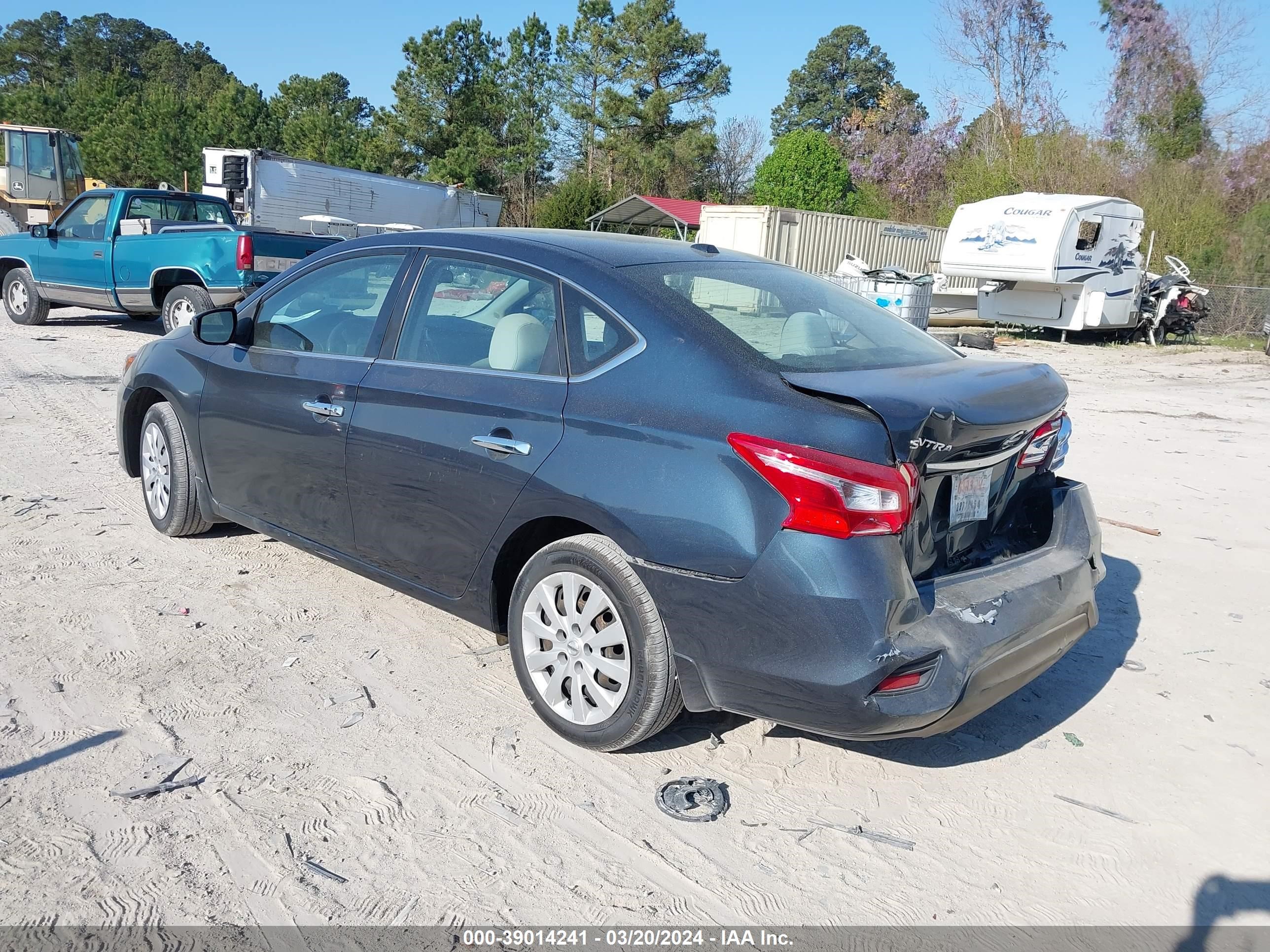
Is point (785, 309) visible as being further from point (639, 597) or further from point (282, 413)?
point (282, 413)

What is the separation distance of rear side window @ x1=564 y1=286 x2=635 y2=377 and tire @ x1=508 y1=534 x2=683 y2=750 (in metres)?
0.59

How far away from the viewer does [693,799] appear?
125 inches

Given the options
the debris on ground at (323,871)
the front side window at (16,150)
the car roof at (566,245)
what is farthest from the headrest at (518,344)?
the front side window at (16,150)

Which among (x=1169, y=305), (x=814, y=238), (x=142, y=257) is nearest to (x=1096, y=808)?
(x=142, y=257)

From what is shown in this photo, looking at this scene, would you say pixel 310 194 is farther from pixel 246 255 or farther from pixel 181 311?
pixel 246 255

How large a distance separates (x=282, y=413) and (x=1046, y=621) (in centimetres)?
315

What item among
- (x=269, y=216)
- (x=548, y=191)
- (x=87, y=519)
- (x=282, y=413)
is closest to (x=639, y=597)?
(x=282, y=413)

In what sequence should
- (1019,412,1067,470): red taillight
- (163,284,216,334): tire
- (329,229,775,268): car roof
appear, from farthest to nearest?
1. (163,284,216,334): tire
2. (329,229,775,268): car roof
3. (1019,412,1067,470): red taillight

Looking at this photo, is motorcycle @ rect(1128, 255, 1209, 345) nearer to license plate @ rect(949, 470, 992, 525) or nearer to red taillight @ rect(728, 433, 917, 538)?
license plate @ rect(949, 470, 992, 525)

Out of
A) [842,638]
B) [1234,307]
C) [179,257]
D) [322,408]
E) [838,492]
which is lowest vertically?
[842,638]

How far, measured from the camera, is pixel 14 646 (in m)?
3.97

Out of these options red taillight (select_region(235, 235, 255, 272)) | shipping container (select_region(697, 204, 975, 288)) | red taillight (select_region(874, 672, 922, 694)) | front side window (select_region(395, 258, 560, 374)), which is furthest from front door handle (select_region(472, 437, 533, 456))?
shipping container (select_region(697, 204, 975, 288))

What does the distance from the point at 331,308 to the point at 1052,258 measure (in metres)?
18.7

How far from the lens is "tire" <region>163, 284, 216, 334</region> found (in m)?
12.0
